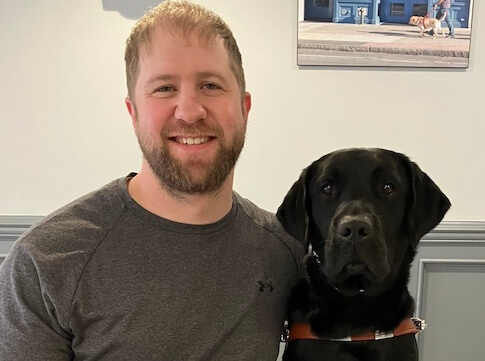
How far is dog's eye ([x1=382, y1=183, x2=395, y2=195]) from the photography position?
123 cm

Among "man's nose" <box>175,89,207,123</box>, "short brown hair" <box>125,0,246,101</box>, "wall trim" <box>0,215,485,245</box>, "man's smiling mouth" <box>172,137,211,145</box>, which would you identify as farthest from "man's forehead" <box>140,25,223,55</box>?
"wall trim" <box>0,215,485,245</box>

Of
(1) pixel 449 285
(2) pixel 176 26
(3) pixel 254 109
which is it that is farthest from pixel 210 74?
(1) pixel 449 285

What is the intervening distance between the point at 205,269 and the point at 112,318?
24cm

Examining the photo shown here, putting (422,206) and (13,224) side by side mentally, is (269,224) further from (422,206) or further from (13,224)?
(13,224)

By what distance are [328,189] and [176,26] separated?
58cm

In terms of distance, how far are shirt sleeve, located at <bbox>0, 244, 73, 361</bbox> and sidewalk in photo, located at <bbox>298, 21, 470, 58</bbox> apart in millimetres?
1483

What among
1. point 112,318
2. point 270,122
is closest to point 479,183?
point 270,122

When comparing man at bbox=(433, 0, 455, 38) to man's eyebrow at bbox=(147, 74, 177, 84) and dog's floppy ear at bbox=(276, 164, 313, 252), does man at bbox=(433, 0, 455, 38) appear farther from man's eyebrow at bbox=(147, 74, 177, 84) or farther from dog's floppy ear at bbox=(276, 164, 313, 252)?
man's eyebrow at bbox=(147, 74, 177, 84)

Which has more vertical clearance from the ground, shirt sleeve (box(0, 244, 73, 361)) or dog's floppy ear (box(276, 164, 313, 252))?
dog's floppy ear (box(276, 164, 313, 252))

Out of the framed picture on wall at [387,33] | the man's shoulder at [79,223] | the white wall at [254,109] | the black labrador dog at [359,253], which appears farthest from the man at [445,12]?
the man's shoulder at [79,223]

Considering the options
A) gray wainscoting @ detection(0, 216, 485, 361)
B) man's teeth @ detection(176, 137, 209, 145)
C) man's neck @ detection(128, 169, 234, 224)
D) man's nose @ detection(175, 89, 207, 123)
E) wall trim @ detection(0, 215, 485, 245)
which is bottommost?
gray wainscoting @ detection(0, 216, 485, 361)

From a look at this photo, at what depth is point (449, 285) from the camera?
87.4 inches

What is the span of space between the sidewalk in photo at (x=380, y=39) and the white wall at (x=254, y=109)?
0.21ft

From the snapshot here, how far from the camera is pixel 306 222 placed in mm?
1304
